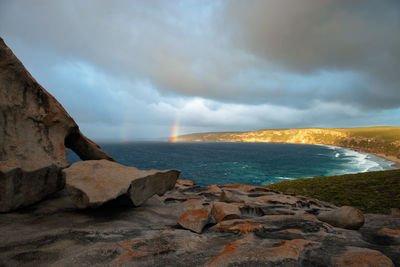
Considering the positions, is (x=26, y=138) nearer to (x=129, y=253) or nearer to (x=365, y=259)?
(x=129, y=253)

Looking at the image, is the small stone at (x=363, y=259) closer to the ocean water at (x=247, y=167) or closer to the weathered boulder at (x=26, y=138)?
the weathered boulder at (x=26, y=138)

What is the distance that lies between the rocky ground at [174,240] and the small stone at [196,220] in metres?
0.04

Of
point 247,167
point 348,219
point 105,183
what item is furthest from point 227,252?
point 247,167

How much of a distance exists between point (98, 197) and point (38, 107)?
6.89 m

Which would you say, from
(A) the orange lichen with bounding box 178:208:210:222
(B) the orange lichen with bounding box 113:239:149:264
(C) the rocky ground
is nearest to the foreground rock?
(C) the rocky ground

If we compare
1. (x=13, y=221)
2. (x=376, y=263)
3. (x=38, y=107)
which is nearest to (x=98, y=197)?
(x=13, y=221)

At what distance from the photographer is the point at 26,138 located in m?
9.42

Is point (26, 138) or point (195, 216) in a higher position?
point (26, 138)

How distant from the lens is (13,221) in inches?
276

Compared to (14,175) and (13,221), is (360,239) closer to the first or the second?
(13,221)

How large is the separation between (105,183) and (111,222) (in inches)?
72.3

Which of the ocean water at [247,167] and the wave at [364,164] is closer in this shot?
the ocean water at [247,167]

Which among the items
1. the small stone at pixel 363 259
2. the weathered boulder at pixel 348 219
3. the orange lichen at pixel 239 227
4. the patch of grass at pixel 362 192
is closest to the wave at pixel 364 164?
the patch of grass at pixel 362 192

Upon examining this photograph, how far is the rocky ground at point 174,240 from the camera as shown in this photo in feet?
16.4
